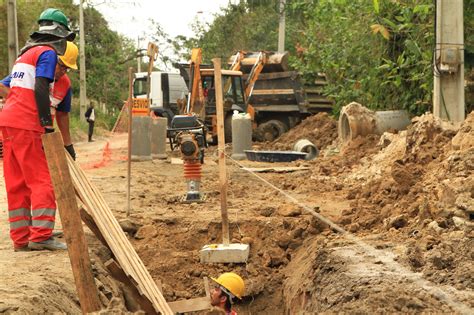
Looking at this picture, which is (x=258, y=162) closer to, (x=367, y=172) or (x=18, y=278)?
(x=367, y=172)

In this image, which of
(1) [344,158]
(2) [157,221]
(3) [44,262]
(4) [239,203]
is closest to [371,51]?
(1) [344,158]

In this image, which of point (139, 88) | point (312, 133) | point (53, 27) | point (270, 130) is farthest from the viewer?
point (139, 88)

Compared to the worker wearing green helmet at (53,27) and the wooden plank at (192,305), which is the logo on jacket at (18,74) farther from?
the wooden plank at (192,305)

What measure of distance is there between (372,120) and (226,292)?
32.0ft

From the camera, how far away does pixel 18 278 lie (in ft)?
18.3

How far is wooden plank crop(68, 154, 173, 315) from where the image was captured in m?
5.68

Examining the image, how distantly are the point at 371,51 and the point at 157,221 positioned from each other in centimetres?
991

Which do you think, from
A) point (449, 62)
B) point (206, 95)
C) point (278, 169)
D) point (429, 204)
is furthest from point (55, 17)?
point (206, 95)

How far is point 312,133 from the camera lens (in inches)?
898

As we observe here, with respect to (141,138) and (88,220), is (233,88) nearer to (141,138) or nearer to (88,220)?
(141,138)

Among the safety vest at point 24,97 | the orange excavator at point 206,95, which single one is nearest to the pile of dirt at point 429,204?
the safety vest at point 24,97

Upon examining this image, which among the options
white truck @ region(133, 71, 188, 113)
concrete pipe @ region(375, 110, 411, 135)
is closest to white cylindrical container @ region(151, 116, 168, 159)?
white truck @ region(133, 71, 188, 113)

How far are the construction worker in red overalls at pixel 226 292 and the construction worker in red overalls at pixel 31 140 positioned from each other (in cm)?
151

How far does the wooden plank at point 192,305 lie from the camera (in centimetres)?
654
